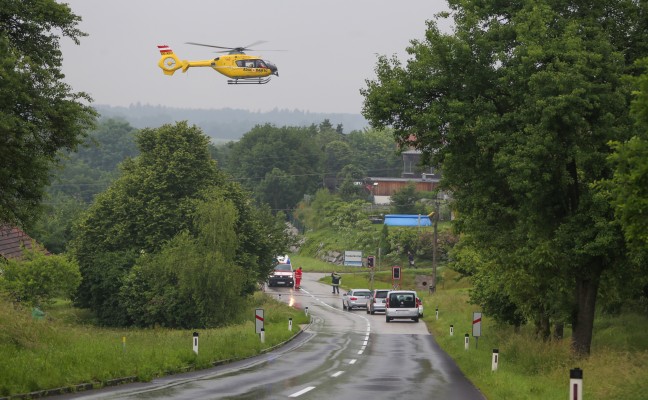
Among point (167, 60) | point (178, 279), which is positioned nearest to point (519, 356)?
point (178, 279)

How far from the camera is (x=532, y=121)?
2311 centimetres

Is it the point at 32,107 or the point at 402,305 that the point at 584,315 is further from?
the point at 402,305

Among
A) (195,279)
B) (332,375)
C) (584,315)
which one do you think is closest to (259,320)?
(332,375)

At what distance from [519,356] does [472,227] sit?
393cm

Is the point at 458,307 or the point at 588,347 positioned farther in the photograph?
Answer: the point at 458,307

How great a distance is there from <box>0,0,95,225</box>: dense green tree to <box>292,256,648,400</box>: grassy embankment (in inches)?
450

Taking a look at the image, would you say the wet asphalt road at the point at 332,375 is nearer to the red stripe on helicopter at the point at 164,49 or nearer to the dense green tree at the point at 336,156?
the red stripe on helicopter at the point at 164,49

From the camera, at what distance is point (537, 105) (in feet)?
72.6

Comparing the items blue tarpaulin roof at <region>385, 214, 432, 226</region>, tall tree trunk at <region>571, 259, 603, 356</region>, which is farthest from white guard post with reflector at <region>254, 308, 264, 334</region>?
blue tarpaulin roof at <region>385, 214, 432, 226</region>

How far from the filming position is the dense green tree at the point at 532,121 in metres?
22.3

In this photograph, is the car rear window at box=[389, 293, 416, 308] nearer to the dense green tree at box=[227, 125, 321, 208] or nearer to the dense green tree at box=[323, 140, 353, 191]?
the dense green tree at box=[227, 125, 321, 208]

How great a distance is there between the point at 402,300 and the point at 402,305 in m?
0.29

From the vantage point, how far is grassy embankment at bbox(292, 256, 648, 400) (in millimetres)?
17500

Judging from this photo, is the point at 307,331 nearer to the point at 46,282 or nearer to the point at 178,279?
the point at 178,279
